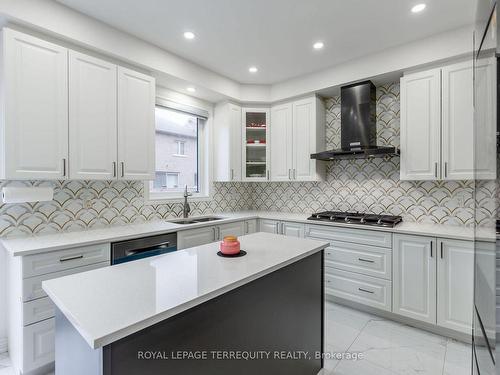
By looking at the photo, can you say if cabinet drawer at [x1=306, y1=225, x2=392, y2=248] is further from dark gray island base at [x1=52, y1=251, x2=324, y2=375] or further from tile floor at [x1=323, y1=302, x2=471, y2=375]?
dark gray island base at [x1=52, y1=251, x2=324, y2=375]

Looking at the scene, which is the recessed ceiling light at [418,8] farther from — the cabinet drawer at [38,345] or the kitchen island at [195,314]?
the cabinet drawer at [38,345]

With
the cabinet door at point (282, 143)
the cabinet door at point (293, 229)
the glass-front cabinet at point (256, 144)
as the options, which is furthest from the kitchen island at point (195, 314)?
the glass-front cabinet at point (256, 144)

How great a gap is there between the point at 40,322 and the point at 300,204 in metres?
3.12

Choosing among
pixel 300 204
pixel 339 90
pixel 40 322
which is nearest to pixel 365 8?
pixel 339 90

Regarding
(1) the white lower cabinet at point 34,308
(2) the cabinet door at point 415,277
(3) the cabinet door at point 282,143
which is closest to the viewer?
(1) the white lower cabinet at point 34,308

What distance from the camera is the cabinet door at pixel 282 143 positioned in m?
3.72

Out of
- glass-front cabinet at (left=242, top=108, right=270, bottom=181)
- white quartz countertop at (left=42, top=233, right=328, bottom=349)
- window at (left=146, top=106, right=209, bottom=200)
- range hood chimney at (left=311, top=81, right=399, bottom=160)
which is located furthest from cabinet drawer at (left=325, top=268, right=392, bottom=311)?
window at (left=146, top=106, right=209, bottom=200)

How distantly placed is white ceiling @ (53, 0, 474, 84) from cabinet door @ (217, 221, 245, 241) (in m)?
1.96

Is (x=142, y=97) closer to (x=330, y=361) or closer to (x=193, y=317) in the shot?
(x=193, y=317)

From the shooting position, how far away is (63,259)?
1.93 metres

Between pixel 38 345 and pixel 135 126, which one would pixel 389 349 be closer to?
pixel 38 345

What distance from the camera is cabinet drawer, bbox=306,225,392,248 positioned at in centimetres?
267

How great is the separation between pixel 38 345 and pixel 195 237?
1.46m

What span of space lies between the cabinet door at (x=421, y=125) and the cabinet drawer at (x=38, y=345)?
133 inches
